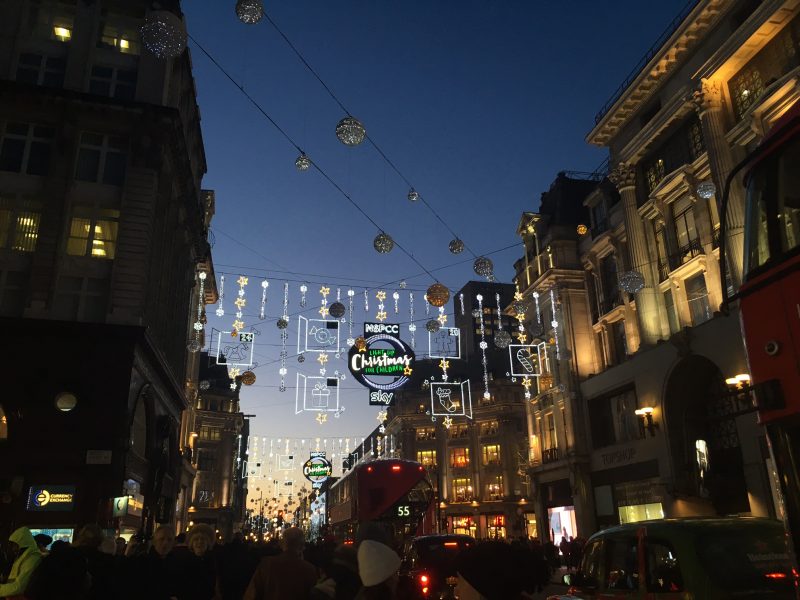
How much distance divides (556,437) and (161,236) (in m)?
26.0

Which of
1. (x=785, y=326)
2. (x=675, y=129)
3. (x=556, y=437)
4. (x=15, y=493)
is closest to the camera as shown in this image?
(x=785, y=326)

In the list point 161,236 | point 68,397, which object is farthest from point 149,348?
point 161,236

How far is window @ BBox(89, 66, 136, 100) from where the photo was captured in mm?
23031

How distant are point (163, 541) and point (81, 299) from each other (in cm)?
1695

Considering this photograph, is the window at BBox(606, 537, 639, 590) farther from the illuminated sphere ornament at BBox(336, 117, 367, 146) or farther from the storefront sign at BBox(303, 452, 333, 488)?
the storefront sign at BBox(303, 452, 333, 488)

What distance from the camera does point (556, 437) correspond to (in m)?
37.6

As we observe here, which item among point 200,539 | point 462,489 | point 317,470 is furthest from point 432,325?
point 462,489

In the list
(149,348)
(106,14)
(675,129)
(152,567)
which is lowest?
(152,567)

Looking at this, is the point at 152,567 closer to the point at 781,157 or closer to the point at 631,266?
the point at 781,157

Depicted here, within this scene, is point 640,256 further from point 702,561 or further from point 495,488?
point 495,488

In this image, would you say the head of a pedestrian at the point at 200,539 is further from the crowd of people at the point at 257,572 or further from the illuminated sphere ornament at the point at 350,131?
the illuminated sphere ornament at the point at 350,131

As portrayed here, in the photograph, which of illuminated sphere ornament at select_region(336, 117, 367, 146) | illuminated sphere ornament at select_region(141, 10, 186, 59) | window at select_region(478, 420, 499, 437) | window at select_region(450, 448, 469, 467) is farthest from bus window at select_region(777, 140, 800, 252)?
window at select_region(450, 448, 469, 467)

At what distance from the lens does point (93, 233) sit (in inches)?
854

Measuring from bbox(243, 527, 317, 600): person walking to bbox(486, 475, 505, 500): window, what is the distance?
64.1m
